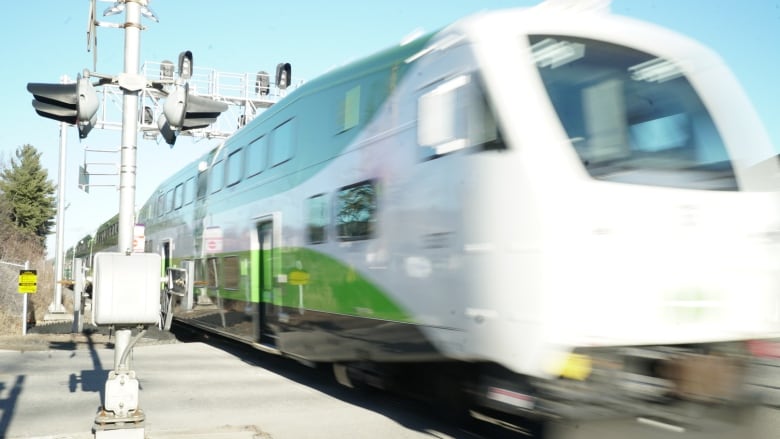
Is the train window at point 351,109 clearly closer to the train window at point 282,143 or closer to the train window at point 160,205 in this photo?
the train window at point 282,143

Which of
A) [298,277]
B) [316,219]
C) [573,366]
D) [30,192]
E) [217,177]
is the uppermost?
[30,192]

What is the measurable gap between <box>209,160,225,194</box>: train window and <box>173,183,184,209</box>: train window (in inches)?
103

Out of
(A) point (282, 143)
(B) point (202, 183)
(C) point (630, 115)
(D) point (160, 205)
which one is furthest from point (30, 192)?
(C) point (630, 115)

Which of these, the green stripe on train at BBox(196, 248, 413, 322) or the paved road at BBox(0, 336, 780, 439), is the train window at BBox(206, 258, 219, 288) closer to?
the green stripe on train at BBox(196, 248, 413, 322)

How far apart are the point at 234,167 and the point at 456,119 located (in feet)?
22.4

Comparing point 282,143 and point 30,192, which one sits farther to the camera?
point 30,192

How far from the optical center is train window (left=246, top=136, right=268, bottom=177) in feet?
33.7

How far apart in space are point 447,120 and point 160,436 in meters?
3.69

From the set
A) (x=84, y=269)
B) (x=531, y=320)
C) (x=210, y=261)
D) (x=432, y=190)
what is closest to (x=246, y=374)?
(x=210, y=261)

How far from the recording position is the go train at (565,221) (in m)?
4.73

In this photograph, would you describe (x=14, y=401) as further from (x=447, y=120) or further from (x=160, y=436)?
(x=447, y=120)

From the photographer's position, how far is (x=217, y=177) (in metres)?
12.6

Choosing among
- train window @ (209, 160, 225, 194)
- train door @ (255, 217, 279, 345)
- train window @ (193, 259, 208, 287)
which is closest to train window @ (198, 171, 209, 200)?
train window @ (209, 160, 225, 194)

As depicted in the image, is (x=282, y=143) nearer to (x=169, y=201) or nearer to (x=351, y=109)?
(x=351, y=109)
